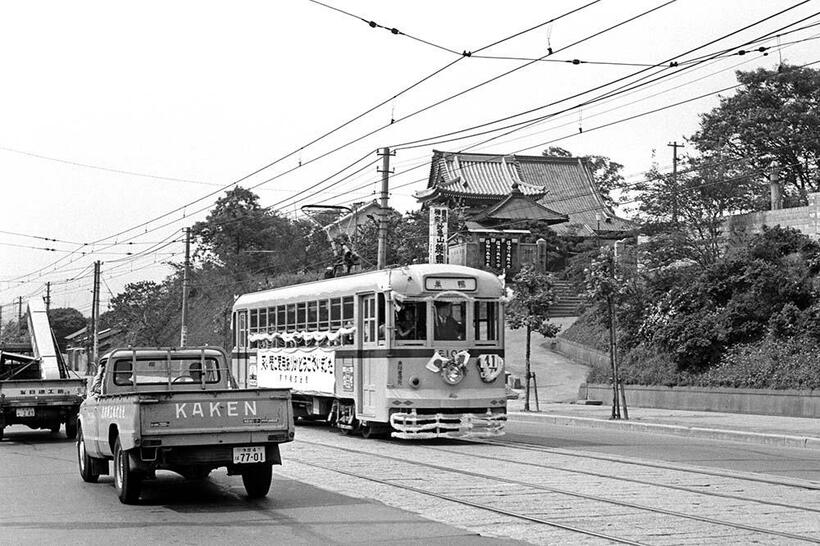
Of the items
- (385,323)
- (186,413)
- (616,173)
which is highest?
(616,173)

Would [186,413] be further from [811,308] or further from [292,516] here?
[811,308]

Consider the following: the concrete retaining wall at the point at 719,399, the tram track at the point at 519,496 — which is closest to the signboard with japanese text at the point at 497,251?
the concrete retaining wall at the point at 719,399

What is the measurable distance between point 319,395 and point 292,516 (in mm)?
12367

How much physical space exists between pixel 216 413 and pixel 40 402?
11619 millimetres

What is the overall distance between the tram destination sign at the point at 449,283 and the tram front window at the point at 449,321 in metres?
0.30

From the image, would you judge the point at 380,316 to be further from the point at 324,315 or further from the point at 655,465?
the point at 655,465

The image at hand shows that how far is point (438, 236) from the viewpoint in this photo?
39.6 metres

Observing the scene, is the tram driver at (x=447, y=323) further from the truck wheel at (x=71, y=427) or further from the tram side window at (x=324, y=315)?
the truck wheel at (x=71, y=427)

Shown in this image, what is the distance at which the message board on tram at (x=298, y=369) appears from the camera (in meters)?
23.0

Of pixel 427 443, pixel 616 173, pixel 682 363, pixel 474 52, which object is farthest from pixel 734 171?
pixel 616 173

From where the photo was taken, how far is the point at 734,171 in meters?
38.3

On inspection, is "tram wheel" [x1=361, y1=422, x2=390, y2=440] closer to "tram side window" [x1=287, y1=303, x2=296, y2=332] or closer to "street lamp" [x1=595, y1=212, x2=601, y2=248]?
"tram side window" [x1=287, y1=303, x2=296, y2=332]

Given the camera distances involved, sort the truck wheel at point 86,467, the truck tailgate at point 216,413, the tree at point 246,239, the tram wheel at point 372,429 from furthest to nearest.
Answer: the tree at point 246,239, the tram wheel at point 372,429, the truck wheel at point 86,467, the truck tailgate at point 216,413

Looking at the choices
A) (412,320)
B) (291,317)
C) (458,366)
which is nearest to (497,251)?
(291,317)
